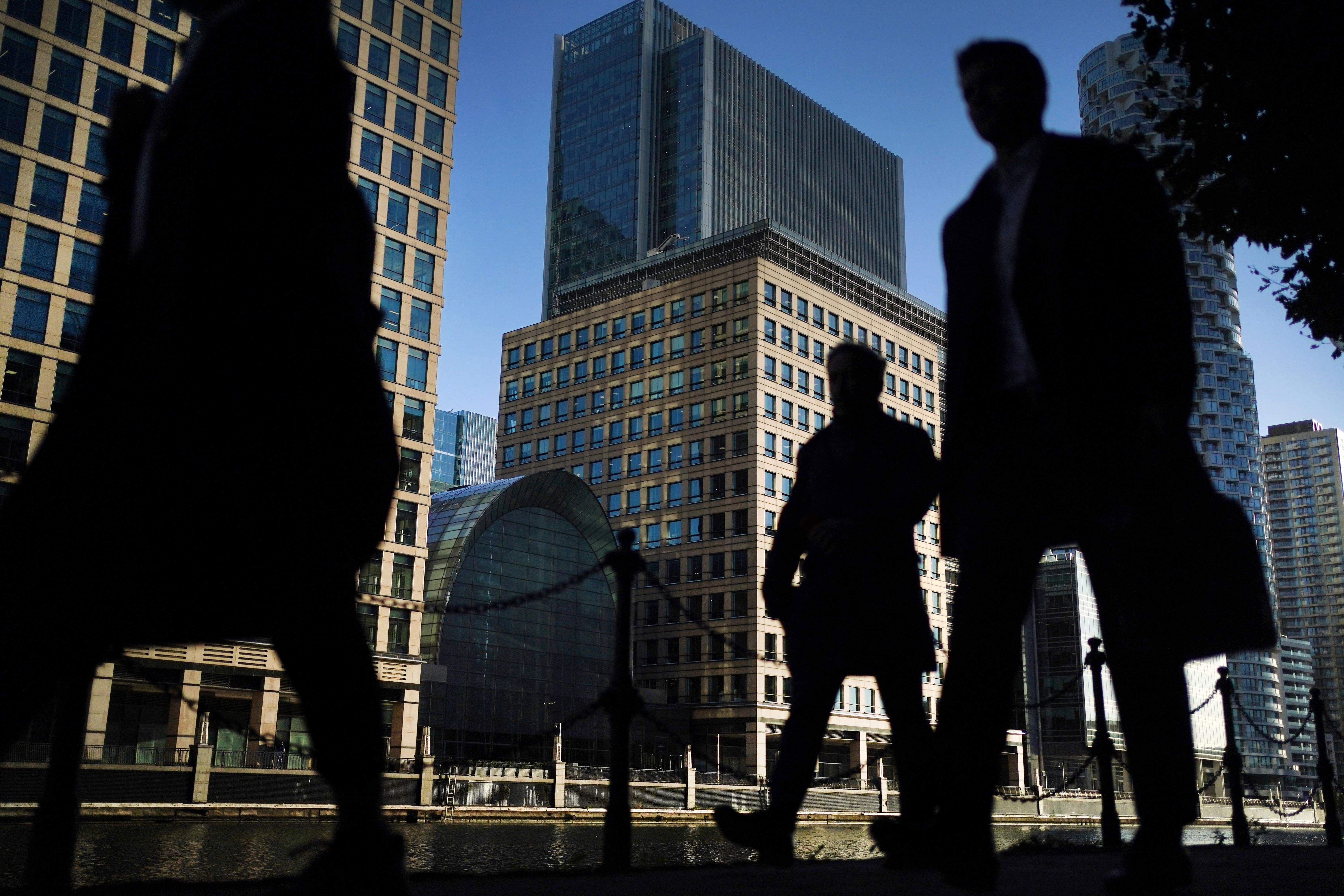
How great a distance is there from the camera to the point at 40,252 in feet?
114

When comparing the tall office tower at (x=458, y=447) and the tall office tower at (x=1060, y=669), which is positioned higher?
the tall office tower at (x=458, y=447)

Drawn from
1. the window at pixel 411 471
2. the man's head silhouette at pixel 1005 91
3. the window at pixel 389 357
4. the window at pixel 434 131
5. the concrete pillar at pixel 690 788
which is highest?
the window at pixel 434 131

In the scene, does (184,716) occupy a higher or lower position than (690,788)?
higher

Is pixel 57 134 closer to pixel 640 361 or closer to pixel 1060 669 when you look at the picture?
pixel 640 361

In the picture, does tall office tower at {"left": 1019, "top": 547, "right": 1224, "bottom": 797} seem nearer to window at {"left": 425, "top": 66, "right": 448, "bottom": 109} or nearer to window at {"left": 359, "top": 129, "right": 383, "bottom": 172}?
window at {"left": 425, "top": 66, "right": 448, "bottom": 109}

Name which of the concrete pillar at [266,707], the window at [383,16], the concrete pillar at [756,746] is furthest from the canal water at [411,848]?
the concrete pillar at [756,746]

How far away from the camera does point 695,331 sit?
221ft

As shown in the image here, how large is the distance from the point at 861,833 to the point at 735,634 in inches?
1324

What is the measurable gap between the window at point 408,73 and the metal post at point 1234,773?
40.8m

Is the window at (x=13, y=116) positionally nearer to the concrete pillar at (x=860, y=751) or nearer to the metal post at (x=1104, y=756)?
the metal post at (x=1104, y=756)

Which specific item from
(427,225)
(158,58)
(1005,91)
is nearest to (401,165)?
(427,225)

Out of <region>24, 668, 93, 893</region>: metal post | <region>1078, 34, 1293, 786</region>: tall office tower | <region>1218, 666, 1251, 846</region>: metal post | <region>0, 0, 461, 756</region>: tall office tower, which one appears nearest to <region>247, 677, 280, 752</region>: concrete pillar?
<region>0, 0, 461, 756</region>: tall office tower

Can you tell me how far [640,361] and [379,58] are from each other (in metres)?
29.3

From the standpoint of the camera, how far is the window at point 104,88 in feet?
118
